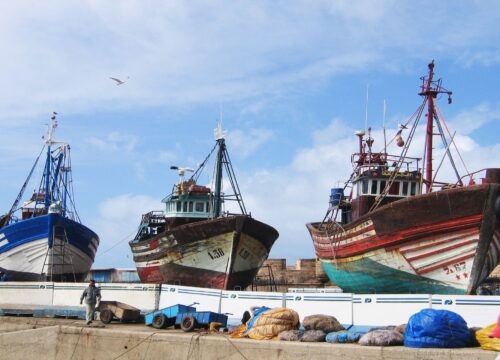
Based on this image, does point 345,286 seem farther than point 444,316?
Yes

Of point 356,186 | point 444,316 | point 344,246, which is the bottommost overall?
point 444,316

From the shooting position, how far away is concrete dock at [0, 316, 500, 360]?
420 inches

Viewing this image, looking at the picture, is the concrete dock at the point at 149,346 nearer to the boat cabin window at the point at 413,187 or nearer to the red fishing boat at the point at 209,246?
the red fishing boat at the point at 209,246

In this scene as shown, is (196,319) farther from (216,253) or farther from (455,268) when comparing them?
(216,253)

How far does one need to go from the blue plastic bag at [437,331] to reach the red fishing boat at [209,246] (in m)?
14.7

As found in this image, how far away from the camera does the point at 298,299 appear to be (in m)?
16.9

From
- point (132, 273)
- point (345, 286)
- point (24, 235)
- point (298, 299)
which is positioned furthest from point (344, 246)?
point (132, 273)

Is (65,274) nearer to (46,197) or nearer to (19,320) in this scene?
(46,197)

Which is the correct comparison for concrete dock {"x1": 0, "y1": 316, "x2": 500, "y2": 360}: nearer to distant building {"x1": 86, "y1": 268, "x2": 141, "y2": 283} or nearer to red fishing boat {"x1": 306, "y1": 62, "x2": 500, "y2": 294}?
red fishing boat {"x1": 306, "y1": 62, "x2": 500, "y2": 294}

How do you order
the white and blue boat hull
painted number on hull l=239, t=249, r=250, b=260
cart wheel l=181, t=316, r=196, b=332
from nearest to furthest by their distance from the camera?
cart wheel l=181, t=316, r=196, b=332 → painted number on hull l=239, t=249, r=250, b=260 → the white and blue boat hull

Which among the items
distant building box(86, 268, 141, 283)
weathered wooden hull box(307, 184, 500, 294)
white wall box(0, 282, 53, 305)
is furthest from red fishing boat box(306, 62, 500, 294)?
distant building box(86, 268, 141, 283)

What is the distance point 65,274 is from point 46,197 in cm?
528

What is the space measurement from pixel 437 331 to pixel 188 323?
572 centimetres

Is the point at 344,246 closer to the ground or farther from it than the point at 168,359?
farther from it
